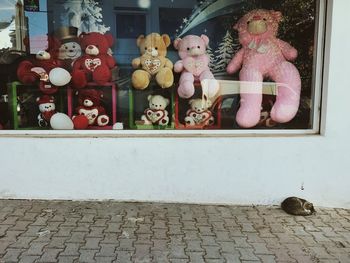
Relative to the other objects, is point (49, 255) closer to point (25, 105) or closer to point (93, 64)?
point (25, 105)

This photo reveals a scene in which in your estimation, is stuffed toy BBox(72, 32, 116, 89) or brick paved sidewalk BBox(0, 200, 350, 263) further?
stuffed toy BBox(72, 32, 116, 89)

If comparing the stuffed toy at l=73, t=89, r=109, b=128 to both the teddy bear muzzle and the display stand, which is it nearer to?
the display stand

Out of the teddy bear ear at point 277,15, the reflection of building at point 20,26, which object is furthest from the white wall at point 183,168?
the teddy bear ear at point 277,15

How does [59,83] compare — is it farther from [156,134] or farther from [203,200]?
[203,200]

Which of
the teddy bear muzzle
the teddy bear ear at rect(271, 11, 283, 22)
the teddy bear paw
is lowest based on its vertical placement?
the teddy bear paw

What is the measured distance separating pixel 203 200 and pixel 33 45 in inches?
102

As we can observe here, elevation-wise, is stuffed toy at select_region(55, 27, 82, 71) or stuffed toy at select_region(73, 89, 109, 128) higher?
stuffed toy at select_region(55, 27, 82, 71)

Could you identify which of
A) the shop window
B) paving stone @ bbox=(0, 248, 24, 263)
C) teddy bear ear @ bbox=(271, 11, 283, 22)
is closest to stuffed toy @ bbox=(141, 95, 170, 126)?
the shop window

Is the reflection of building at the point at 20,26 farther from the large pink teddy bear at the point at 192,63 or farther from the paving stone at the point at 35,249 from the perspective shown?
the paving stone at the point at 35,249

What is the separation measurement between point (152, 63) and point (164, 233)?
6.45ft

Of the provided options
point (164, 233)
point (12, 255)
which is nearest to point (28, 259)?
point (12, 255)

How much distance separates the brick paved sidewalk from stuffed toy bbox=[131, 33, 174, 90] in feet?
4.54

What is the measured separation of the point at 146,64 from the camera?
17.0ft

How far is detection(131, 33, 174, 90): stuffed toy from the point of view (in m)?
5.19
